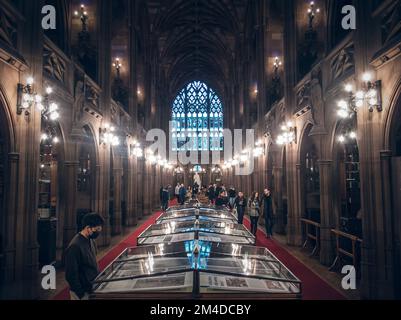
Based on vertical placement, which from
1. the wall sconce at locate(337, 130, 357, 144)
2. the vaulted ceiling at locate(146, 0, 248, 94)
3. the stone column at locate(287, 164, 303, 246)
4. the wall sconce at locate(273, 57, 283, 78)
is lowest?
the stone column at locate(287, 164, 303, 246)

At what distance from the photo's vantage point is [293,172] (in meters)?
11.9

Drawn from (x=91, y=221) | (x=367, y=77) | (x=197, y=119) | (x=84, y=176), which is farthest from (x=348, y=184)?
(x=197, y=119)

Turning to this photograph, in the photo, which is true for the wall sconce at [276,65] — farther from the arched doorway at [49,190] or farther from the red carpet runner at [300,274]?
the arched doorway at [49,190]

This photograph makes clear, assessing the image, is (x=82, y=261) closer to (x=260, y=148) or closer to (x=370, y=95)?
(x=370, y=95)

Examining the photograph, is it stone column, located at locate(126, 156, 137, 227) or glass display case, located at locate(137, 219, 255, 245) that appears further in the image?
stone column, located at locate(126, 156, 137, 227)

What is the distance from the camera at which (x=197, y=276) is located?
3527 millimetres

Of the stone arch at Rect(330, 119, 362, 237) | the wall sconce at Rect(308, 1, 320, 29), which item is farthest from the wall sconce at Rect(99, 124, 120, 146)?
the wall sconce at Rect(308, 1, 320, 29)

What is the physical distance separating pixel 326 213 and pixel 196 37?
2967cm

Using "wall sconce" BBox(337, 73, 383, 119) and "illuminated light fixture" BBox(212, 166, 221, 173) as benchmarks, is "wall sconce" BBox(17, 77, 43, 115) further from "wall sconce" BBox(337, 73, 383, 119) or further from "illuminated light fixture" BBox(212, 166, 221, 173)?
"illuminated light fixture" BBox(212, 166, 221, 173)

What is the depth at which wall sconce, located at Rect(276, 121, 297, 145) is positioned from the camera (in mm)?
11797

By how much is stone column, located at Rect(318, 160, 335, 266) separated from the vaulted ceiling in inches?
777

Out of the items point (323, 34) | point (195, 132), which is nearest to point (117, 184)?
point (323, 34)
